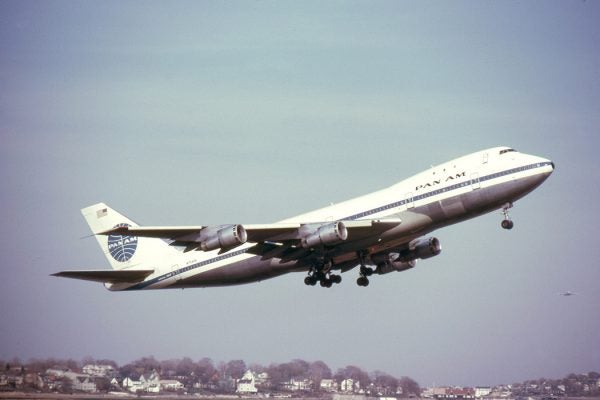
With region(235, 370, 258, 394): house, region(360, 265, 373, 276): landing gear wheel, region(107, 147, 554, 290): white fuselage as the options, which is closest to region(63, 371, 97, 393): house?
region(235, 370, 258, 394): house

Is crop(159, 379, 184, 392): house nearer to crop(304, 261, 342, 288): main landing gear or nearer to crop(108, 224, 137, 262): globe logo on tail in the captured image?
crop(108, 224, 137, 262): globe logo on tail

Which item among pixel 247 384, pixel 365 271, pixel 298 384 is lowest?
pixel 247 384

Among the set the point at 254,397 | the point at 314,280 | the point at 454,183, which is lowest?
the point at 254,397

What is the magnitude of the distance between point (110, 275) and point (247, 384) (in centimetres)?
2039

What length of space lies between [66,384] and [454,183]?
29.7 metres

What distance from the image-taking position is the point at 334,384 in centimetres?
7244

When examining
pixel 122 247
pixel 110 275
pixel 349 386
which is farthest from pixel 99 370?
pixel 349 386

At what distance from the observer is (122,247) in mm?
58312

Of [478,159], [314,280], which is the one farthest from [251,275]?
[478,159]

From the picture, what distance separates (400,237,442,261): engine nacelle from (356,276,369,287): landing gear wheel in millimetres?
2702

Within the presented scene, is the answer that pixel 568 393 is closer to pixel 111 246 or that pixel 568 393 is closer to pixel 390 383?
pixel 390 383

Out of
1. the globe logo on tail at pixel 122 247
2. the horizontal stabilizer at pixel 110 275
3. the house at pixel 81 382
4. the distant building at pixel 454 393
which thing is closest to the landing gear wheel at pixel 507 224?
the horizontal stabilizer at pixel 110 275

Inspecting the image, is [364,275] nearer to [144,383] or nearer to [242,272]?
[242,272]

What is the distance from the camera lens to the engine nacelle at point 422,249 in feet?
176
